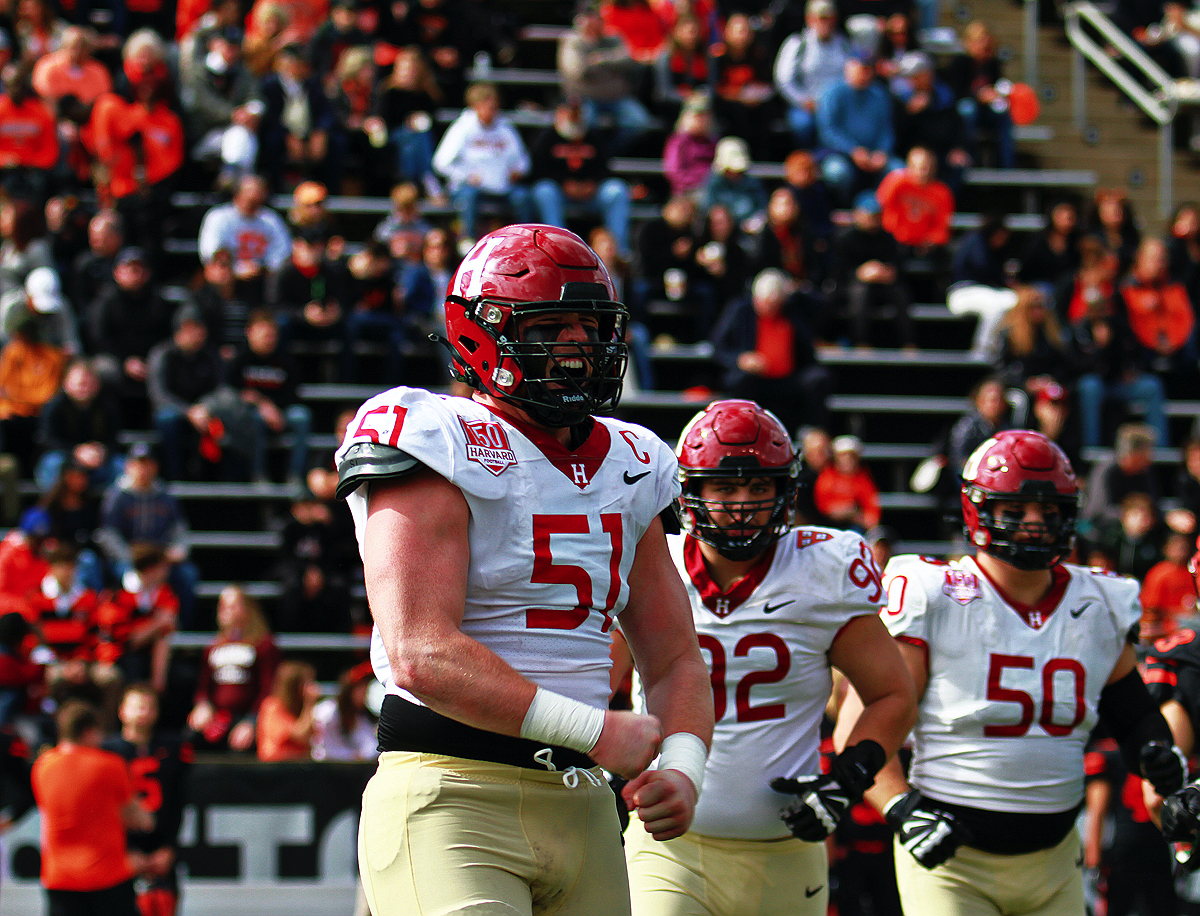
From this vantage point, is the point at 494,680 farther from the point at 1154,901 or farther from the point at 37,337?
the point at 37,337

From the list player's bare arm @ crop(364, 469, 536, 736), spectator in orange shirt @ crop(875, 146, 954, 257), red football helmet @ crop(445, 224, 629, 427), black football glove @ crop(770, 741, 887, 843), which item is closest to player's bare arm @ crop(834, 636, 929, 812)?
black football glove @ crop(770, 741, 887, 843)

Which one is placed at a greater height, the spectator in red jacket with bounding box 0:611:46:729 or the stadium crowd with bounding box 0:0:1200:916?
the stadium crowd with bounding box 0:0:1200:916

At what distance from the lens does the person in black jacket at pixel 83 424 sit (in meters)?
10.7

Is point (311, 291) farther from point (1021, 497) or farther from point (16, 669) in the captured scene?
point (1021, 497)

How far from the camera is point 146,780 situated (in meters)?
8.10

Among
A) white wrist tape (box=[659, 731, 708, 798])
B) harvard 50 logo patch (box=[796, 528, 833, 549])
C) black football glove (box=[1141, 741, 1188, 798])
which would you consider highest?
harvard 50 logo patch (box=[796, 528, 833, 549])

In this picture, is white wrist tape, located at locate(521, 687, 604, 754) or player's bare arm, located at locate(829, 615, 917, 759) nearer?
white wrist tape, located at locate(521, 687, 604, 754)

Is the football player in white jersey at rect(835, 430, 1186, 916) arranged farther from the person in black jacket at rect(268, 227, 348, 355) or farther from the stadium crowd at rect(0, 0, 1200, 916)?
the person in black jacket at rect(268, 227, 348, 355)

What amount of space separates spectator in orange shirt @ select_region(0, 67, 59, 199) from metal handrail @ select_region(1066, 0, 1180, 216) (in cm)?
983

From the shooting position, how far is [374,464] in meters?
2.84

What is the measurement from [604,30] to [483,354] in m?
11.5

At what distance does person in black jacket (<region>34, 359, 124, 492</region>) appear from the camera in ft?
35.0

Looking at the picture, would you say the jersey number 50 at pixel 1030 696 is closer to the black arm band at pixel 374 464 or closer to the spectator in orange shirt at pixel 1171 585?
the black arm band at pixel 374 464

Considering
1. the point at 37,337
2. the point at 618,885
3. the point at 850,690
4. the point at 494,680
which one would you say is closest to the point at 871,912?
the point at 850,690
